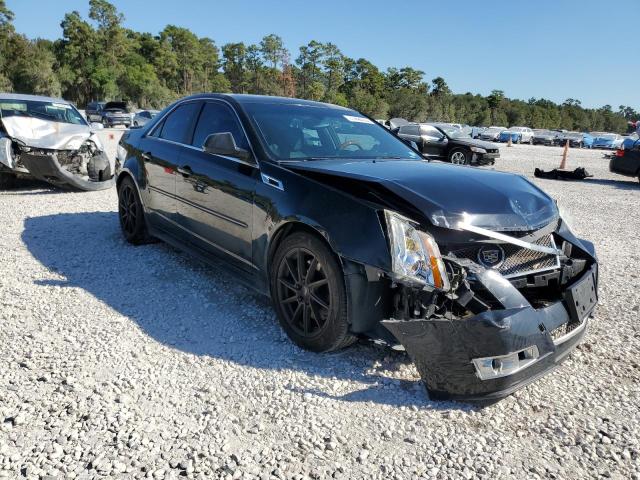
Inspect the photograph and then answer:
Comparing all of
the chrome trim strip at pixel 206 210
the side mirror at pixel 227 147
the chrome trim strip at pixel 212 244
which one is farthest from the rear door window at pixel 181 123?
the side mirror at pixel 227 147

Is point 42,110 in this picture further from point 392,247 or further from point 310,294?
point 392,247

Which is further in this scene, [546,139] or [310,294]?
[546,139]

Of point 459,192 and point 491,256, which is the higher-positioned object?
point 459,192

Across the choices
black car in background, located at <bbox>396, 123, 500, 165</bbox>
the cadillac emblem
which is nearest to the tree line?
black car in background, located at <bbox>396, 123, 500, 165</bbox>

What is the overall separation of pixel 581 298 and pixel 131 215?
4496 millimetres

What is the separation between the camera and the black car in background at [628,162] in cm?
1379

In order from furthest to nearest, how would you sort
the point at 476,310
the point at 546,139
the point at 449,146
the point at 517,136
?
the point at 546,139 < the point at 517,136 < the point at 449,146 < the point at 476,310

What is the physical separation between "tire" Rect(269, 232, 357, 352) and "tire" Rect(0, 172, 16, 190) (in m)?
7.49

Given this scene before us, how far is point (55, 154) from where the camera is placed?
27.9ft

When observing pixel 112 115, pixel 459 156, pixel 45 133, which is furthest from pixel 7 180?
pixel 112 115

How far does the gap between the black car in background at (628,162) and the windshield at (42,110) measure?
Result: 13653 mm

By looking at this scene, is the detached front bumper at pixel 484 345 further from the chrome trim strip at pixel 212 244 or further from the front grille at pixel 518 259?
the chrome trim strip at pixel 212 244

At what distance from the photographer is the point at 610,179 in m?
15.8

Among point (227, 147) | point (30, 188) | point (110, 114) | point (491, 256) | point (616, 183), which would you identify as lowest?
point (30, 188)
